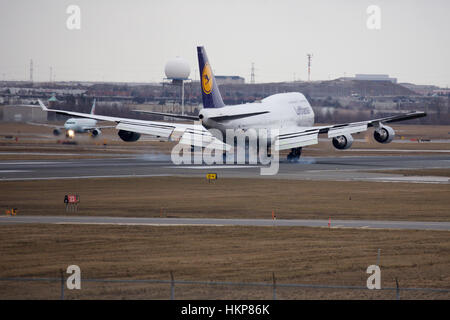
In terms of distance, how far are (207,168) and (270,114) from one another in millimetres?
11192

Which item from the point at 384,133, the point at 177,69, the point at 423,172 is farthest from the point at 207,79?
the point at 177,69

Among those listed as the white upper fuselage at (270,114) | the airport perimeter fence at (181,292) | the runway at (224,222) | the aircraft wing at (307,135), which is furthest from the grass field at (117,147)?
the airport perimeter fence at (181,292)

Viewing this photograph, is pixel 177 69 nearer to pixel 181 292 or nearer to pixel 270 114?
pixel 270 114

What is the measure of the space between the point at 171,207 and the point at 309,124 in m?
51.8

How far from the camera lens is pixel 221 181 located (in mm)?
73938

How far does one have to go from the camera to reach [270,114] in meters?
93.6

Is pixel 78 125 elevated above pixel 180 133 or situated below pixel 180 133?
above

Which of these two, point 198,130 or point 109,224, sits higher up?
point 198,130

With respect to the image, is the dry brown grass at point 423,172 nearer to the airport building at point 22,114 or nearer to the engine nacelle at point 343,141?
the engine nacelle at point 343,141

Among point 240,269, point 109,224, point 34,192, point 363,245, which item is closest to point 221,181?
point 34,192

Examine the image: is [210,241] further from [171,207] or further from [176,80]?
[176,80]

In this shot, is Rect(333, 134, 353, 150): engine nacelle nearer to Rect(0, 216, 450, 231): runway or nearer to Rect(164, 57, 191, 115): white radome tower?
Rect(0, 216, 450, 231): runway

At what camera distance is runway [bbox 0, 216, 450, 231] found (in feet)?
158
